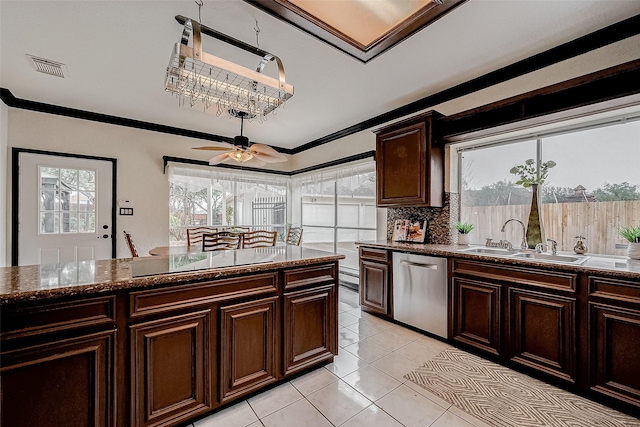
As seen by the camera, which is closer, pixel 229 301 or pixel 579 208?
pixel 229 301

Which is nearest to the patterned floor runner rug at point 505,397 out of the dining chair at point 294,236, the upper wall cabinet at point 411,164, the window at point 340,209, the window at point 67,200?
the upper wall cabinet at point 411,164

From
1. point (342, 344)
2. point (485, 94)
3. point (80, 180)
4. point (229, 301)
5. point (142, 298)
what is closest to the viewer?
point (142, 298)

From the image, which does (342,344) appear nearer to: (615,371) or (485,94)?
(615,371)

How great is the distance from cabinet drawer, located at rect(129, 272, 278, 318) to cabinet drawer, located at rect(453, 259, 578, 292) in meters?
1.72

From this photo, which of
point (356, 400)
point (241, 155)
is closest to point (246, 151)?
point (241, 155)

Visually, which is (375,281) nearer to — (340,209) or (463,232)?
(463,232)

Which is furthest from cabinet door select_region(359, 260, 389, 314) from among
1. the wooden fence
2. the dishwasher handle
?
the wooden fence

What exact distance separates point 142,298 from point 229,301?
1.54 feet

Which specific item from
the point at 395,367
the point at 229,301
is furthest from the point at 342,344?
the point at 229,301

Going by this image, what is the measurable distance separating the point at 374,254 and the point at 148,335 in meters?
2.46

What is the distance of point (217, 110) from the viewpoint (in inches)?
95.4

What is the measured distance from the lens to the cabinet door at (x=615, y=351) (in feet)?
5.56

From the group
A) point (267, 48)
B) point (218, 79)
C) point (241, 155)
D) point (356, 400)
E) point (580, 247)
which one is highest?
point (267, 48)

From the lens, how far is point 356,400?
6.14 feet
